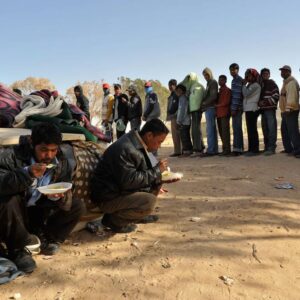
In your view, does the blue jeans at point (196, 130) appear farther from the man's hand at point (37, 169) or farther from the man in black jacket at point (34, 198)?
the man's hand at point (37, 169)

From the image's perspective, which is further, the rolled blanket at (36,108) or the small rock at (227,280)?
the rolled blanket at (36,108)

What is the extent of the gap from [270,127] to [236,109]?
788 millimetres

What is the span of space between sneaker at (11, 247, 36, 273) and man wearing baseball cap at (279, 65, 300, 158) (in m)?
6.06

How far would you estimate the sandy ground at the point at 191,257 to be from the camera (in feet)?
9.04

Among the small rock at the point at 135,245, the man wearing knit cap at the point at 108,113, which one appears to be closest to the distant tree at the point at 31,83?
the man wearing knit cap at the point at 108,113

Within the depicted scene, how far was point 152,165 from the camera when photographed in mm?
3902

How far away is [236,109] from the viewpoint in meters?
8.33

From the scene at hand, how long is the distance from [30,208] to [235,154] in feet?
19.8

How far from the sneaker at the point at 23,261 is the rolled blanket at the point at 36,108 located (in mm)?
1656

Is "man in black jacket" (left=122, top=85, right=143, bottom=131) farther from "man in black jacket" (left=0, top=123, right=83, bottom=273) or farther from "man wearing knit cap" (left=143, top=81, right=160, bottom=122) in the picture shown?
"man in black jacket" (left=0, top=123, right=83, bottom=273)

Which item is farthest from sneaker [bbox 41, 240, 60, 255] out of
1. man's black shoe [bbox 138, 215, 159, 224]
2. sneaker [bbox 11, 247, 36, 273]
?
man's black shoe [bbox 138, 215, 159, 224]

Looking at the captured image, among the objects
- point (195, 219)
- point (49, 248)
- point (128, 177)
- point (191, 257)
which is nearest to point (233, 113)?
point (195, 219)

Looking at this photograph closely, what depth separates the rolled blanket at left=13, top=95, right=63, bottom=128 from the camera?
4.29m

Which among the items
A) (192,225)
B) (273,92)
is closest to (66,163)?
(192,225)
